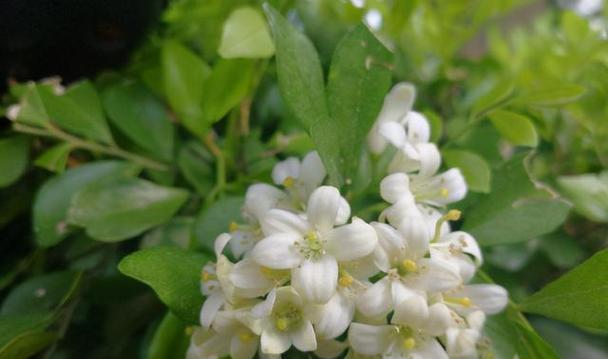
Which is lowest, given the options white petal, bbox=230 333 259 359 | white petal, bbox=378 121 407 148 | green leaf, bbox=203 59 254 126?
white petal, bbox=230 333 259 359

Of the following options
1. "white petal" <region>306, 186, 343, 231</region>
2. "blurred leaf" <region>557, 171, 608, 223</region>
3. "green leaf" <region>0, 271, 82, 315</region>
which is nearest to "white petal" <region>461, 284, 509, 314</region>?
"white petal" <region>306, 186, 343, 231</region>

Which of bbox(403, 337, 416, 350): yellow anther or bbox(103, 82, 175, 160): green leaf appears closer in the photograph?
bbox(403, 337, 416, 350): yellow anther

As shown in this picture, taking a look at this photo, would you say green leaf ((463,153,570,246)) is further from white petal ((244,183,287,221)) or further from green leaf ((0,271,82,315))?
green leaf ((0,271,82,315))

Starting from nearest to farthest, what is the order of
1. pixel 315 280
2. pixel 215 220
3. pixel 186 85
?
pixel 315 280 → pixel 215 220 → pixel 186 85

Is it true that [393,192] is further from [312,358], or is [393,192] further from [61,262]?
[61,262]

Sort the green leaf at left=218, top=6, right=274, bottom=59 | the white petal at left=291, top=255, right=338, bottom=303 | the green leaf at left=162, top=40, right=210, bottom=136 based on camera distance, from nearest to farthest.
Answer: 1. the white petal at left=291, top=255, right=338, bottom=303
2. the green leaf at left=218, top=6, right=274, bottom=59
3. the green leaf at left=162, top=40, right=210, bottom=136

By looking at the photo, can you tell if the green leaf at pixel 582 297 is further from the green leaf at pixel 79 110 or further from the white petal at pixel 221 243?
the green leaf at pixel 79 110

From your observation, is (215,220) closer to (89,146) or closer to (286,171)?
(286,171)

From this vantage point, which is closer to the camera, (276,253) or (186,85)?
(276,253)

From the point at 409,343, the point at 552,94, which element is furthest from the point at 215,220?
the point at 552,94
